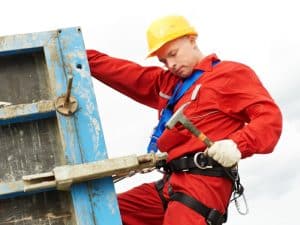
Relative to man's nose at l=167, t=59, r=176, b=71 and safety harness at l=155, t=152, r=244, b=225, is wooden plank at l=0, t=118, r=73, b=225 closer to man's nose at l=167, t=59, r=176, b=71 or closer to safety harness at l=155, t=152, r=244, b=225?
safety harness at l=155, t=152, r=244, b=225

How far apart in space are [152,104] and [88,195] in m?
1.53

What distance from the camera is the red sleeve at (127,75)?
429 centimetres

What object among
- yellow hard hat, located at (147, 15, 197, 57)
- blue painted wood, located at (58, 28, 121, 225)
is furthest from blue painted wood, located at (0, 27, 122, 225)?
yellow hard hat, located at (147, 15, 197, 57)

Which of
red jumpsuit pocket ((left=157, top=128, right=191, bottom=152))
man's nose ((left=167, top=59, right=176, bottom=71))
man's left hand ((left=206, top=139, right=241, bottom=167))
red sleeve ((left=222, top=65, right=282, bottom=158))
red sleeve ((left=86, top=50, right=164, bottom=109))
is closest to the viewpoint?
man's left hand ((left=206, top=139, right=241, bottom=167))

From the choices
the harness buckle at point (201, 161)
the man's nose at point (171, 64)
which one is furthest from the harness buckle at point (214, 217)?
the man's nose at point (171, 64)

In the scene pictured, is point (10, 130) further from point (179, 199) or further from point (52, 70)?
point (179, 199)

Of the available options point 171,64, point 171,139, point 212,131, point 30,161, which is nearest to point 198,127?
point 212,131

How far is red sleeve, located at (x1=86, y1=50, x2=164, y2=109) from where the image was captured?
4293 millimetres

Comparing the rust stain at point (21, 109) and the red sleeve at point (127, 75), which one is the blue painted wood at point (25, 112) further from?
the red sleeve at point (127, 75)

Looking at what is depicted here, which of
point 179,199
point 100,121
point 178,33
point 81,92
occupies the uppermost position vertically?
Result: point 178,33

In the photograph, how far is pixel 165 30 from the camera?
3.95 metres

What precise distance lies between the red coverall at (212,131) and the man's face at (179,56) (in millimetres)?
96

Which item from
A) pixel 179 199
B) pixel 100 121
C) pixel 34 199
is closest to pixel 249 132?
pixel 179 199

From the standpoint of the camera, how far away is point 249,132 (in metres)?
3.39
